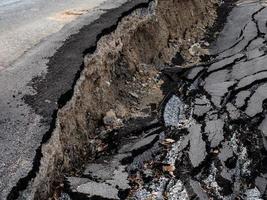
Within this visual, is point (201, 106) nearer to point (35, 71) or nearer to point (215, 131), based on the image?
point (215, 131)

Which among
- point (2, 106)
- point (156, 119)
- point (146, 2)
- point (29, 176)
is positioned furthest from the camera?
point (146, 2)

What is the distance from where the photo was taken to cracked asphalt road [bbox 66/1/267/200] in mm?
4262

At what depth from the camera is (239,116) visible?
5.40 m

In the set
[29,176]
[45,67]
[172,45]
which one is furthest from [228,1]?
[29,176]

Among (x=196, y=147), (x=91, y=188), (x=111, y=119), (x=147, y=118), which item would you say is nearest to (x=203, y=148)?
(x=196, y=147)

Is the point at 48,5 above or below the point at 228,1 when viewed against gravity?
above

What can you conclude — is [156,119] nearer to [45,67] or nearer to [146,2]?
[45,67]

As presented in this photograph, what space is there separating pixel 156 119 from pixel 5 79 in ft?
6.37

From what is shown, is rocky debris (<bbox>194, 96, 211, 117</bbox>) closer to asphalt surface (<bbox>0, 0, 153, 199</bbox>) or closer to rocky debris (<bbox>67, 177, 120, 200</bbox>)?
asphalt surface (<bbox>0, 0, 153, 199</bbox>)

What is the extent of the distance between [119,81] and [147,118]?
79cm

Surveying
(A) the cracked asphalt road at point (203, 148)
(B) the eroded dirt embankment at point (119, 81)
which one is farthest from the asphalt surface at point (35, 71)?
(A) the cracked asphalt road at point (203, 148)

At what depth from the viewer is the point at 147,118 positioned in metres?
5.57

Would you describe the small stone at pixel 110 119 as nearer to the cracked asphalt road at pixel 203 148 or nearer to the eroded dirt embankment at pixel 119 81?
the eroded dirt embankment at pixel 119 81

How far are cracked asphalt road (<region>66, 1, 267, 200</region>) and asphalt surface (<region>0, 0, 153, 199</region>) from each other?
663 mm
